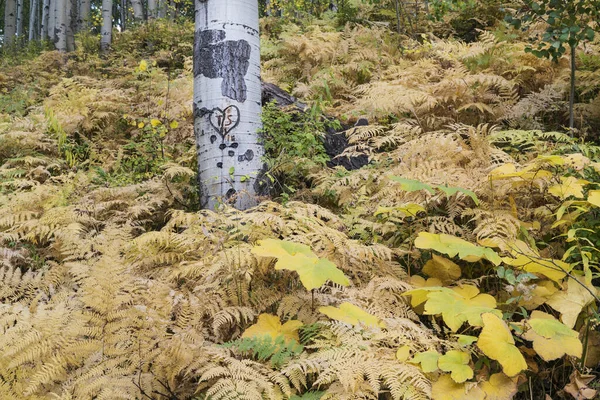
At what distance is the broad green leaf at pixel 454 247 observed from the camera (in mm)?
1910

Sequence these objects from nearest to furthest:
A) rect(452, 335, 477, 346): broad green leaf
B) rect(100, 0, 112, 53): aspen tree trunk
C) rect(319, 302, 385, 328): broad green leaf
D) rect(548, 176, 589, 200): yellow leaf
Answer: rect(452, 335, 477, 346): broad green leaf
rect(319, 302, 385, 328): broad green leaf
rect(548, 176, 589, 200): yellow leaf
rect(100, 0, 112, 53): aspen tree trunk

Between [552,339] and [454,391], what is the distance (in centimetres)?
46

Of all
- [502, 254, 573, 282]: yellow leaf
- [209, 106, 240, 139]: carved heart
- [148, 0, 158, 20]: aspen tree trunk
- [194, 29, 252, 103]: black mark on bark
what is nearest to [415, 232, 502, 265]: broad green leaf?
[502, 254, 573, 282]: yellow leaf

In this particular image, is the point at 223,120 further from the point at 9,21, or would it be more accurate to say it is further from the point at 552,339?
the point at 9,21

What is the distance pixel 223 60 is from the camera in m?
3.10

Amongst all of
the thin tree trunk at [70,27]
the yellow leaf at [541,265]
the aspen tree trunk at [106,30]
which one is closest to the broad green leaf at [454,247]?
the yellow leaf at [541,265]

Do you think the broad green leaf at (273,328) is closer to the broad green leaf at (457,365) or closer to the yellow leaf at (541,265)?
the broad green leaf at (457,365)

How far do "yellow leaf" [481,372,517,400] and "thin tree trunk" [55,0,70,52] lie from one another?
12.0 metres

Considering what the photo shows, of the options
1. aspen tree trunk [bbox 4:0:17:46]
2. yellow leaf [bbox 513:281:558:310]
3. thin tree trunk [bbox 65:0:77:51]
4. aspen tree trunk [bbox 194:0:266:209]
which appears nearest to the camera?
yellow leaf [bbox 513:281:558:310]

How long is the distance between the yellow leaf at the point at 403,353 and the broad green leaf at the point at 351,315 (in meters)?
0.15

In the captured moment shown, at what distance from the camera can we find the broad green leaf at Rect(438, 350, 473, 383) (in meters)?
1.54

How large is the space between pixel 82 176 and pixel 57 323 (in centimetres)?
237

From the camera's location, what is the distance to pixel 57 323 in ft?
5.74

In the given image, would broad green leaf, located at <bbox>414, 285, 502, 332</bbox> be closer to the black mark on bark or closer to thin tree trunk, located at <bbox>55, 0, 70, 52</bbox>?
the black mark on bark
